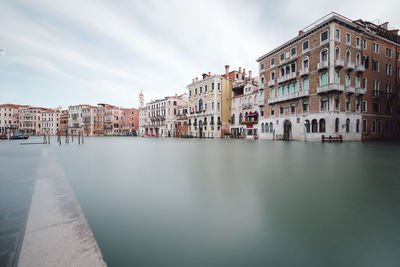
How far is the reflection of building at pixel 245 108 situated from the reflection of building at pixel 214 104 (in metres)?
1.40

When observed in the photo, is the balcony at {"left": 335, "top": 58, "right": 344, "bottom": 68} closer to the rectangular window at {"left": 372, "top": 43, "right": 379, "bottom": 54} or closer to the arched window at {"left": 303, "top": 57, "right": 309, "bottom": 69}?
the arched window at {"left": 303, "top": 57, "right": 309, "bottom": 69}

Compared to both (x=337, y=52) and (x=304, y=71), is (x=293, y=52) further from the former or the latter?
(x=337, y=52)

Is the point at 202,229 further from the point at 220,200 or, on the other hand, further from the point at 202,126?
the point at 202,126

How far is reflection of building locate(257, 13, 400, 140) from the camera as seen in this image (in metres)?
19.2

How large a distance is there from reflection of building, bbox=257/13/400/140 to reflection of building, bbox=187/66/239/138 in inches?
440

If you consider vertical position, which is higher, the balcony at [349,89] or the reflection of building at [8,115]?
the reflection of building at [8,115]

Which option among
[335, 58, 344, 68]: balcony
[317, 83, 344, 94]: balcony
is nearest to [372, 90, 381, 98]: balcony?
[317, 83, 344, 94]: balcony

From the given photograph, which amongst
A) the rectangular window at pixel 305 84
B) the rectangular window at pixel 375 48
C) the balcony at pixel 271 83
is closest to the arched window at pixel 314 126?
the rectangular window at pixel 305 84

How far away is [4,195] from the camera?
116 inches

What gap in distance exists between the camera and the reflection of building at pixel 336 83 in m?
19.2

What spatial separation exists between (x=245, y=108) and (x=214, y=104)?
20.6ft

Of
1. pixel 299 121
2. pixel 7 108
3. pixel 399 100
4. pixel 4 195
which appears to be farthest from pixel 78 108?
pixel 399 100

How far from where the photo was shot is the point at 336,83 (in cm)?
1880

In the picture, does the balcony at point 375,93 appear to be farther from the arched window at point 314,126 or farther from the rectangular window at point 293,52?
the rectangular window at point 293,52
